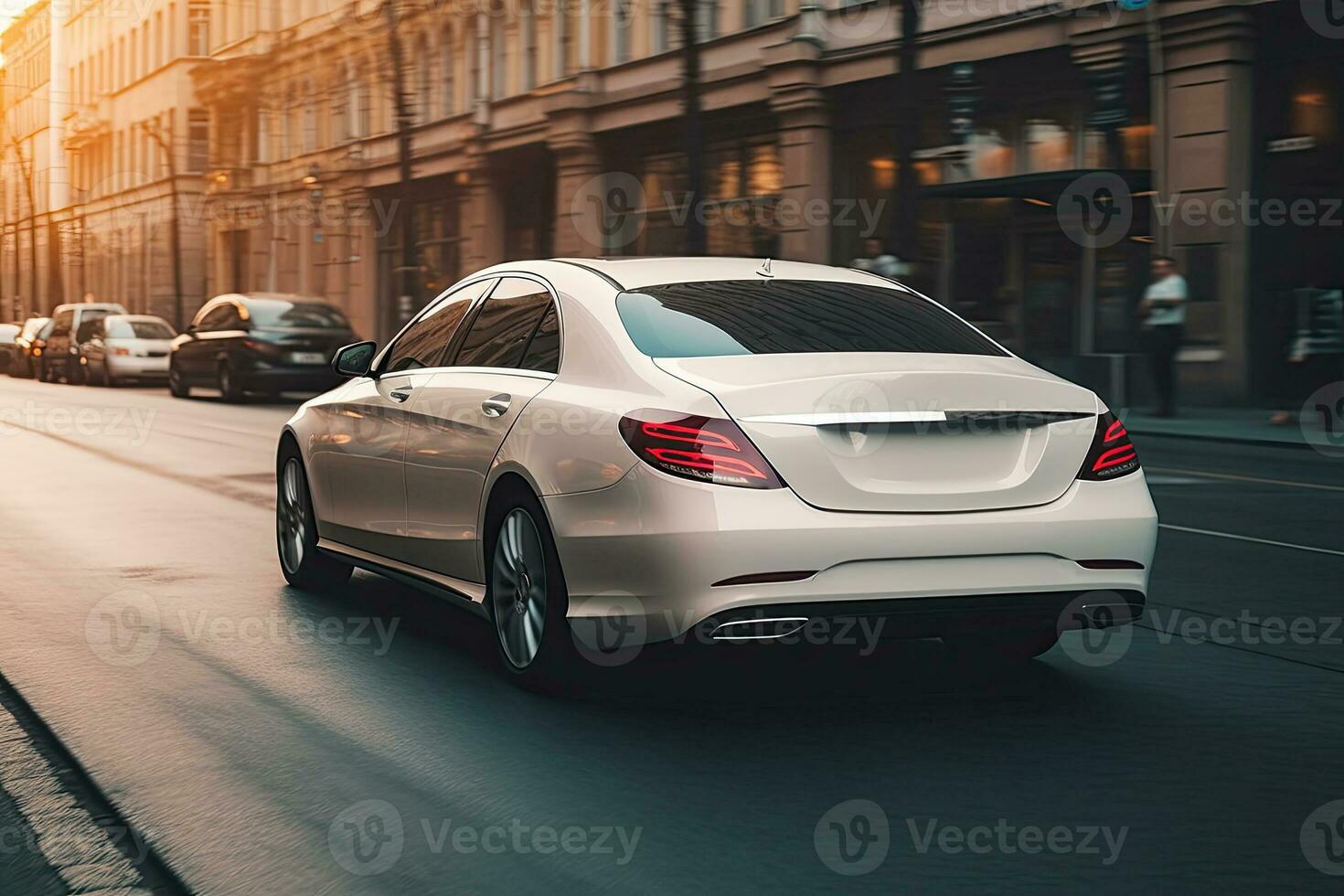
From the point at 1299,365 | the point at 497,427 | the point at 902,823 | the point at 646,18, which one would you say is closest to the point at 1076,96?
the point at 1299,365

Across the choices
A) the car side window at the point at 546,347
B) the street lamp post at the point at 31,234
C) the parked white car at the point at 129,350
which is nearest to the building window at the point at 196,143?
the street lamp post at the point at 31,234

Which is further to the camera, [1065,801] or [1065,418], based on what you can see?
[1065,418]

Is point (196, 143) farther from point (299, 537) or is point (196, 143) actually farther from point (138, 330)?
point (299, 537)

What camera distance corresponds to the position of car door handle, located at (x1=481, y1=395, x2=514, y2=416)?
6133 millimetres

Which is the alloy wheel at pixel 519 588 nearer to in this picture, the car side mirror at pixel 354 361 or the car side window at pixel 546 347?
the car side window at pixel 546 347

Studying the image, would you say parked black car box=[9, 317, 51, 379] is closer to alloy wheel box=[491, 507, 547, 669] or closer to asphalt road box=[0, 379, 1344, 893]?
asphalt road box=[0, 379, 1344, 893]

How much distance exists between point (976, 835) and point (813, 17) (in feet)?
82.5

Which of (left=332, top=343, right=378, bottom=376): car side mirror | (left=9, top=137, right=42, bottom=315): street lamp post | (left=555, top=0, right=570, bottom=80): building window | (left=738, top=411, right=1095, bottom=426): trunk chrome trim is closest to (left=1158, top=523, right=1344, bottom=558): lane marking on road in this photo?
(left=738, top=411, right=1095, bottom=426): trunk chrome trim

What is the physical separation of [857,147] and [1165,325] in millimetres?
8270

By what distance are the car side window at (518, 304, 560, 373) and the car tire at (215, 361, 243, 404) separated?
2247cm

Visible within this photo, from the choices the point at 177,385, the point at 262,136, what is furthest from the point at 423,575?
the point at 262,136

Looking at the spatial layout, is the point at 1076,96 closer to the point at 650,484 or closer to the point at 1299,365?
the point at 1299,365

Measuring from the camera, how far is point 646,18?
111 ft

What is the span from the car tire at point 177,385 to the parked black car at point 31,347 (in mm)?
11835
